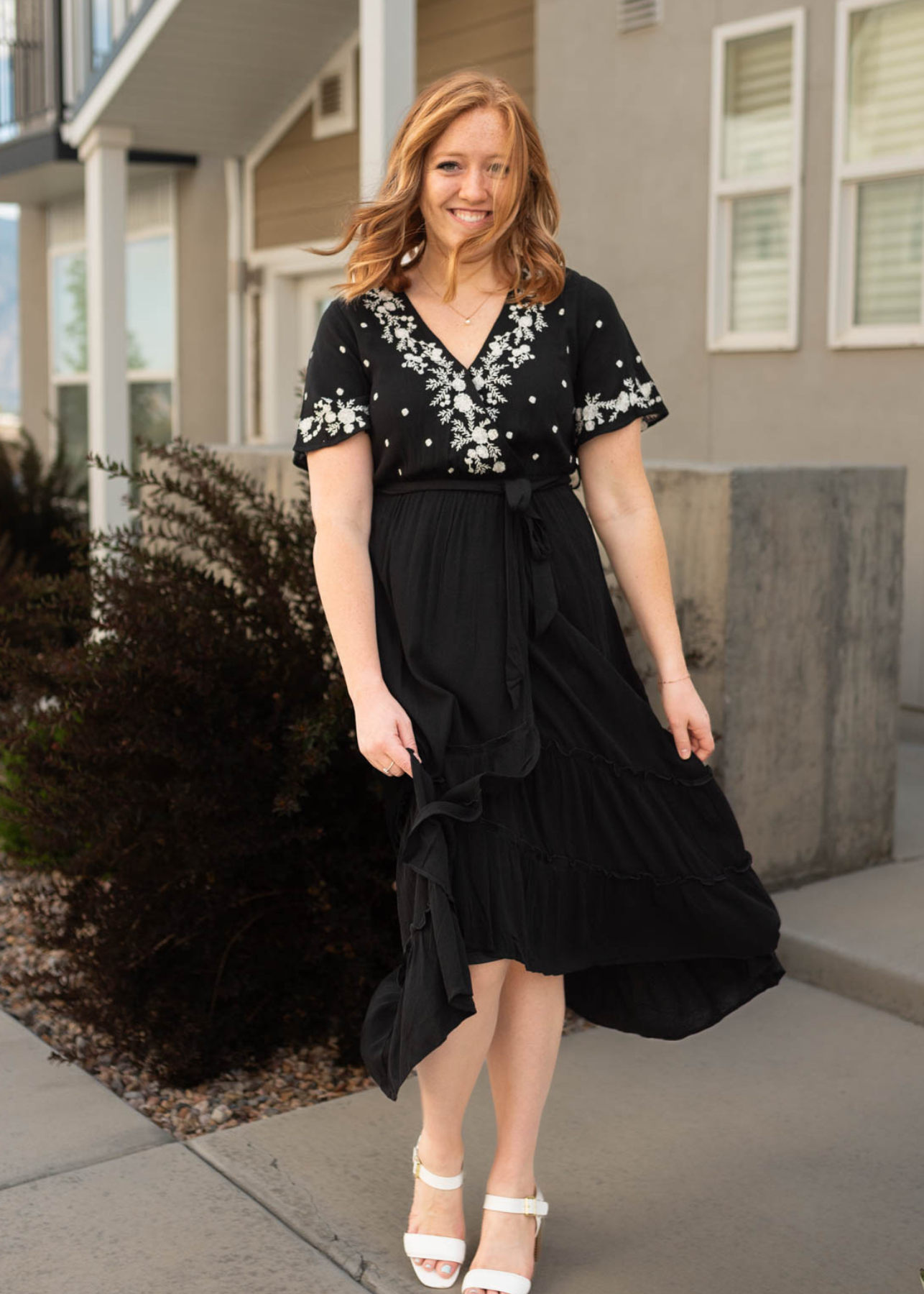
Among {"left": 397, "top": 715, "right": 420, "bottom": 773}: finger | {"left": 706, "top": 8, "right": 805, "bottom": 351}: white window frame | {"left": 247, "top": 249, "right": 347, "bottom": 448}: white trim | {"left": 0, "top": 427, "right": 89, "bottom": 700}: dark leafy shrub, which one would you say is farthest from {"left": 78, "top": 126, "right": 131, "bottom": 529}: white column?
{"left": 397, "top": 715, "right": 420, "bottom": 773}: finger

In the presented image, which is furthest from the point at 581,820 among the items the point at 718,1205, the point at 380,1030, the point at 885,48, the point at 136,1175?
the point at 885,48

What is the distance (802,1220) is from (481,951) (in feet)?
2.68

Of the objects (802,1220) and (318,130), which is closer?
(802,1220)

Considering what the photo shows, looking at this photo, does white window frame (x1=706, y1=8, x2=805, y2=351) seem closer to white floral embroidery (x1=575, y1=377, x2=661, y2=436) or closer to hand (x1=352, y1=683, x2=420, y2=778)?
white floral embroidery (x1=575, y1=377, x2=661, y2=436)

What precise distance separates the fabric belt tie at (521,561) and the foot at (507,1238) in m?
0.78

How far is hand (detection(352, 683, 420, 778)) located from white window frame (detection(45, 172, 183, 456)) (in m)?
7.47

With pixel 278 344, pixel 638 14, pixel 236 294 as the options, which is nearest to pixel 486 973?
pixel 638 14

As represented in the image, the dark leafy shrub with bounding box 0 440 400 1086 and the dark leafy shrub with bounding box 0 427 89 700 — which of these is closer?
the dark leafy shrub with bounding box 0 440 400 1086

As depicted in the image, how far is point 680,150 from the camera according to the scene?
6.82 m

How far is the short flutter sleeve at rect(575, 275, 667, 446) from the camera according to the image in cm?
236

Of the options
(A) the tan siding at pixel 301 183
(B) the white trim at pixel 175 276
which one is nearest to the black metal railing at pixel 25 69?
(B) the white trim at pixel 175 276

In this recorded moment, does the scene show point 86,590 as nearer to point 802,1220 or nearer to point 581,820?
point 581,820

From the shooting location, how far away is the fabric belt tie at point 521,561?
87.9 inches

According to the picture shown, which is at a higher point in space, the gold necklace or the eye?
the eye
